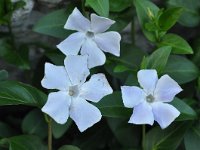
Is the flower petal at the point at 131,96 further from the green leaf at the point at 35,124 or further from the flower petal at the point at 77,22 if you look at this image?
the green leaf at the point at 35,124

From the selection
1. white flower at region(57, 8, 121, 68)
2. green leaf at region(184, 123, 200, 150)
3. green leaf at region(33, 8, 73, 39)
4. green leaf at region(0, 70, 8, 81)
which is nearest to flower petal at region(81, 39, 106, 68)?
white flower at region(57, 8, 121, 68)

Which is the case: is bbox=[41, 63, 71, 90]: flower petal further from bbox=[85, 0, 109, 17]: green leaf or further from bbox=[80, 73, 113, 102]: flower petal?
bbox=[85, 0, 109, 17]: green leaf

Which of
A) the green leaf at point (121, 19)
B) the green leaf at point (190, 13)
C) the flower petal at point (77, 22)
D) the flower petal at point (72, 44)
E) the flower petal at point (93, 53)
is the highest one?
the flower petal at point (77, 22)

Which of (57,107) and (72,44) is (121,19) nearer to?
(72,44)

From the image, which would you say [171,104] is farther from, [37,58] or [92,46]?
[37,58]

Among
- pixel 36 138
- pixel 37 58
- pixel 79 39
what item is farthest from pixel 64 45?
pixel 37 58

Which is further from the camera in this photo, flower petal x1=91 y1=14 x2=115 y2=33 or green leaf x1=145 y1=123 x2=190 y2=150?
green leaf x1=145 y1=123 x2=190 y2=150

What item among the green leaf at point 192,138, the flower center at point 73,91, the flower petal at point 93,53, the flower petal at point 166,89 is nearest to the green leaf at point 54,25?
the flower petal at point 93,53

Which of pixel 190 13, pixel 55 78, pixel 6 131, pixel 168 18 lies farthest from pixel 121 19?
pixel 6 131
